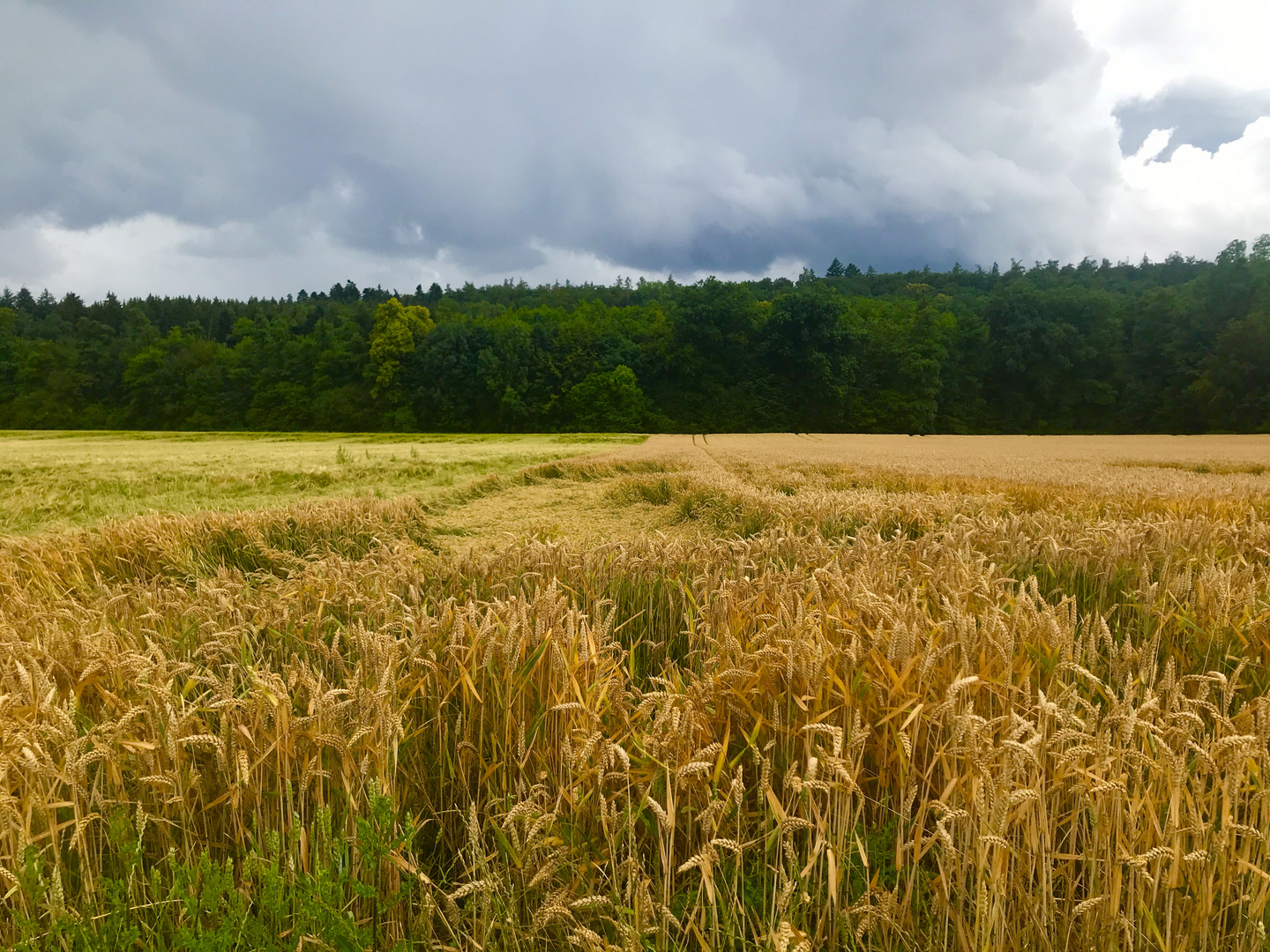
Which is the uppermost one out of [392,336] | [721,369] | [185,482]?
[392,336]

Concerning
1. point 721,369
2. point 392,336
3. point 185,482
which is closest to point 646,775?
point 185,482

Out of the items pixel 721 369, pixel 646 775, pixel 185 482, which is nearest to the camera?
pixel 646 775

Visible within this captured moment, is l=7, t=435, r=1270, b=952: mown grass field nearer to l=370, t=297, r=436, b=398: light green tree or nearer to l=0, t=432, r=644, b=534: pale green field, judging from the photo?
l=0, t=432, r=644, b=534: pale green field

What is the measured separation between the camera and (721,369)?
198 feet

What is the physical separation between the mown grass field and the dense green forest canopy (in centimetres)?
5333

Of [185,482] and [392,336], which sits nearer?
[185,482]

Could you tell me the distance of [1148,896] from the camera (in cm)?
136

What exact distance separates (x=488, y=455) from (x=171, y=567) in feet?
36.1

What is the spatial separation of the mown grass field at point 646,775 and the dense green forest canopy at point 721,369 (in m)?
53.3

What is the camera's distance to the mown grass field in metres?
1.27

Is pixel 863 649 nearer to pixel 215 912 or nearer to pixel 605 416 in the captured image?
pixel 215 912

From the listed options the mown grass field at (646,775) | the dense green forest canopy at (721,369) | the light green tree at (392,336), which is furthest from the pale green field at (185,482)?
the light green tree at (392,336)

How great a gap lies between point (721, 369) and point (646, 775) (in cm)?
6031

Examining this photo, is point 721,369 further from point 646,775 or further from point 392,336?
point 646,775
